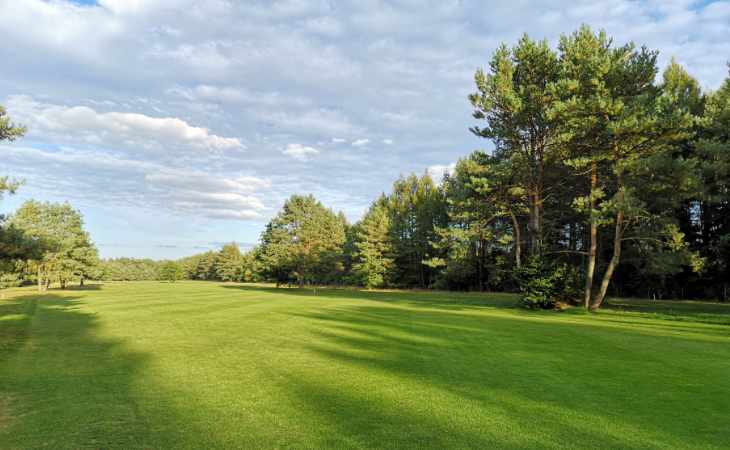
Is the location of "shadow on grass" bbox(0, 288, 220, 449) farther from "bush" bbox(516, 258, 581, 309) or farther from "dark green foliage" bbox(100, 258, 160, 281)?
"dark green foliage" bbox(100, 258, 160, 281)

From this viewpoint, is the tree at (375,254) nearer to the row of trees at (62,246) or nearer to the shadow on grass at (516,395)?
the row of trees at (62,246)

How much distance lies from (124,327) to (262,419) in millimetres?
13849

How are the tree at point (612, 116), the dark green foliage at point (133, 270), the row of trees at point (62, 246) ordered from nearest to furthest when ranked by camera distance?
the tree at point (612, 116), the row of trees at point (62, 246), the dark green foliage at point (133, 270)

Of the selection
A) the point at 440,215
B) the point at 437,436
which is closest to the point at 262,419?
the point at 437,436

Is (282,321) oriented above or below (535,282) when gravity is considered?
below

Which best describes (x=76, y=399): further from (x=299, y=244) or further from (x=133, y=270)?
(x=133, y=270)

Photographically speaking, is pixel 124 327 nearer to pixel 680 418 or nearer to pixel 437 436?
pixel 437 436

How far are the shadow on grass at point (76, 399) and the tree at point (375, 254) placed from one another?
4836 cm

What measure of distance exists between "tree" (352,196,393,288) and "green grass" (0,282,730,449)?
45506 millimetres

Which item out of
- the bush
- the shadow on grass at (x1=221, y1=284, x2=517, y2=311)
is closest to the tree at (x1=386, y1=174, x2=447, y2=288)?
the shadow on grass at (x1=221, y1=284, x2=517, y2=311)

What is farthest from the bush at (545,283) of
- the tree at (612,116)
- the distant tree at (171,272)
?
the distant tree at (171,272)

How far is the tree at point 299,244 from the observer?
6050 centimetres

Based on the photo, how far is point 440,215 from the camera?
2665 inches

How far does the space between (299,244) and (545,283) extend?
39.9 m
